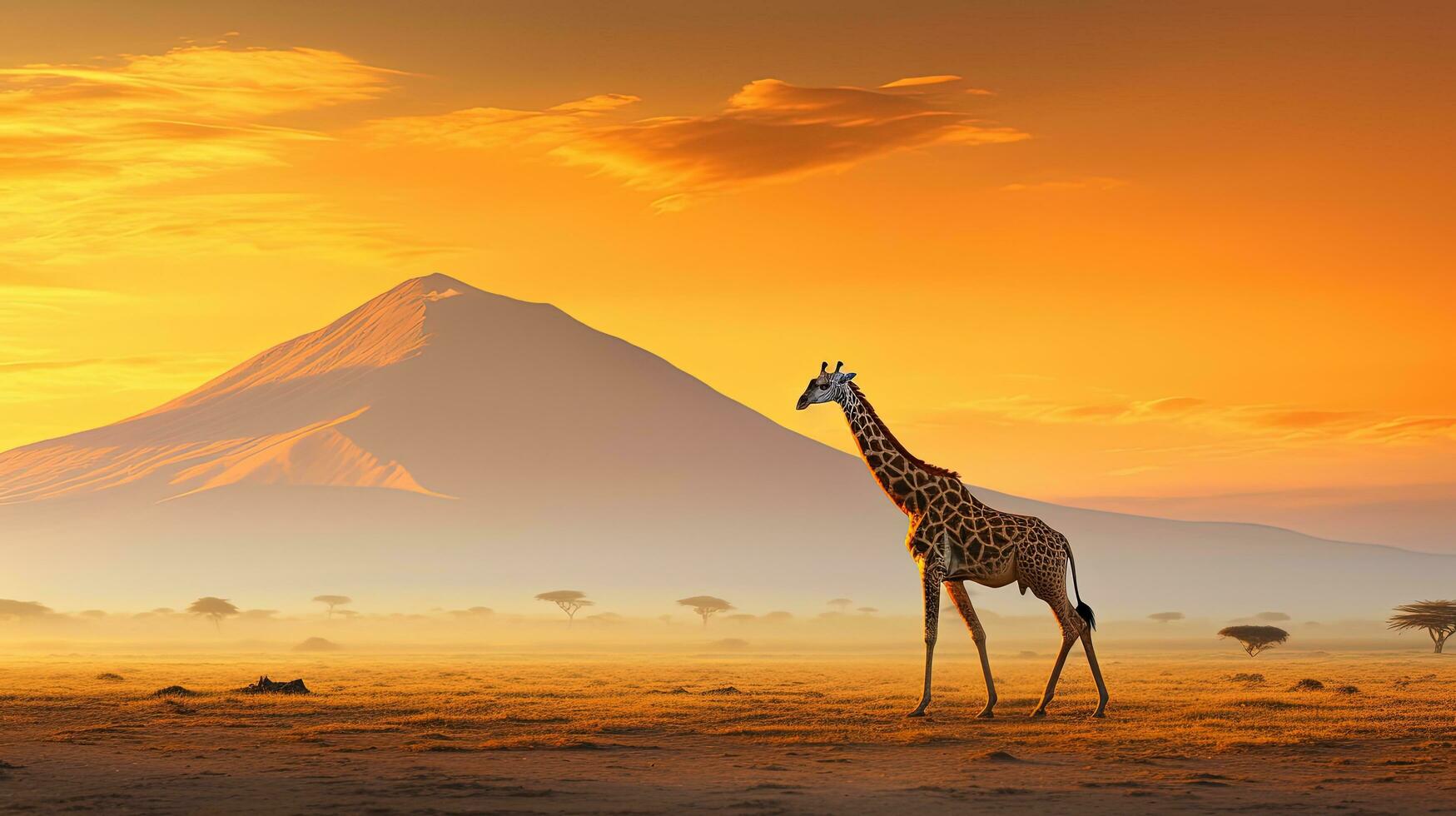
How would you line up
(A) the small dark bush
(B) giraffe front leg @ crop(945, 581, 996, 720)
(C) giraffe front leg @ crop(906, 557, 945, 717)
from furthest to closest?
1. (A) the small dark bush
2. (B) giraffe front leg @ crop(945, 581, 996, 720)
3. (C) giraffe front leg @ crop(906, 557, 945, 717)

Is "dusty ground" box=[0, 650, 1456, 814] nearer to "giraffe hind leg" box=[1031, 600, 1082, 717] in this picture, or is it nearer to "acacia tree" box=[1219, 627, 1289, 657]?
"giraffe hind leg" box=[1031, 600, 1082, 717]

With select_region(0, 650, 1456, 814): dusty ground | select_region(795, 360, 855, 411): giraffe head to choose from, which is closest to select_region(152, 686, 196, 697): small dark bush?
select_region(0, 650, 1456, 814): dusty ground

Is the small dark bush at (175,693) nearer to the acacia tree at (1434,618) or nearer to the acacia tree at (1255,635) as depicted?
the acacia tree at (1255,635)

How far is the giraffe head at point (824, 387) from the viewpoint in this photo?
114ft

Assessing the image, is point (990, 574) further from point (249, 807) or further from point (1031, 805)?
point (249, 807)

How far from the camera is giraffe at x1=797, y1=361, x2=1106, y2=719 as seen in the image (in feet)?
112

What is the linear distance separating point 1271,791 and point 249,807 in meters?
14.5

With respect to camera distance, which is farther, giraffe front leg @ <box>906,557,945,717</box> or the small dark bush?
the small dark bush

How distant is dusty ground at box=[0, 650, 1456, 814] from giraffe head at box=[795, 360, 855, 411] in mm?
6714

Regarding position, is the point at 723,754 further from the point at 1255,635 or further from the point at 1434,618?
the point at 1434,618

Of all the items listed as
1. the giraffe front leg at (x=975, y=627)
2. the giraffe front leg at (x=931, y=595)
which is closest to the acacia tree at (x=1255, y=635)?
the giraffe front leg at (x=975, y=627)

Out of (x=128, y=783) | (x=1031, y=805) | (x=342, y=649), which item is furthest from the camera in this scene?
(x=342, y=649)

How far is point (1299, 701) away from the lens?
137ft

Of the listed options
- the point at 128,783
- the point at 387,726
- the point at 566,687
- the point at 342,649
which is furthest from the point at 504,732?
the point at 342,649
